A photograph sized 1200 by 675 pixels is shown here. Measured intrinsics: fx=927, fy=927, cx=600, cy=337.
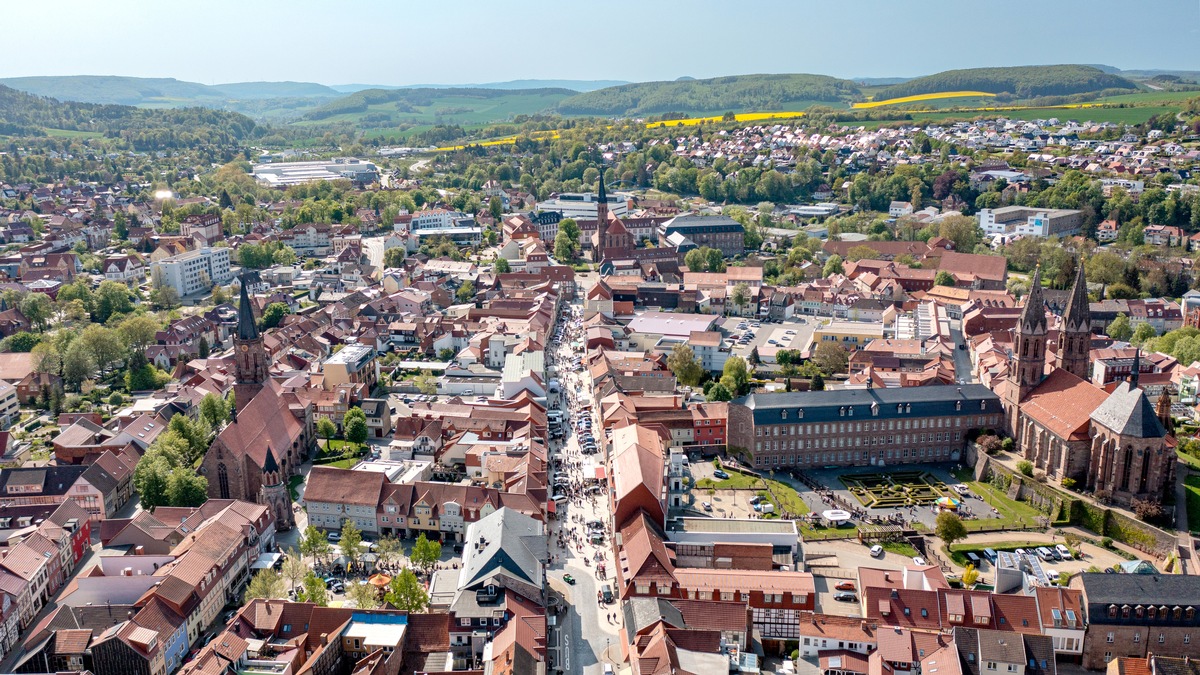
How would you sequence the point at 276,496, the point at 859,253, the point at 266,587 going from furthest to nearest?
the point at 859,253 → the point at 276,496 → the point at 266,587

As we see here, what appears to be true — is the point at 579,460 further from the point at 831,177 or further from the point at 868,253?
the point at 831,177

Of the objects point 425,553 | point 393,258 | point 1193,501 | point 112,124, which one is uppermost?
point 112,124

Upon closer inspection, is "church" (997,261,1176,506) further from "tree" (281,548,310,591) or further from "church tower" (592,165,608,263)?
"church tower" (592,165,608,263)

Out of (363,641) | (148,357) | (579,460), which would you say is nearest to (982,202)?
(579,460)

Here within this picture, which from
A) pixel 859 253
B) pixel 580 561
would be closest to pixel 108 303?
pixel 580 561

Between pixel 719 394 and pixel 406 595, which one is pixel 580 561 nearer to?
pixel 406 595

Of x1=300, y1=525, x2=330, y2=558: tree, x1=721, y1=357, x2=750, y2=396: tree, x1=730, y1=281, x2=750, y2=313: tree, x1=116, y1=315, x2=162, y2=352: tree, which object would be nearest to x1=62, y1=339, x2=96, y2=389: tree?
x1=116, y1=315, x2=162, y2=352: tree

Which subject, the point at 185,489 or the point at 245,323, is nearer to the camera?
the point at 185,489
